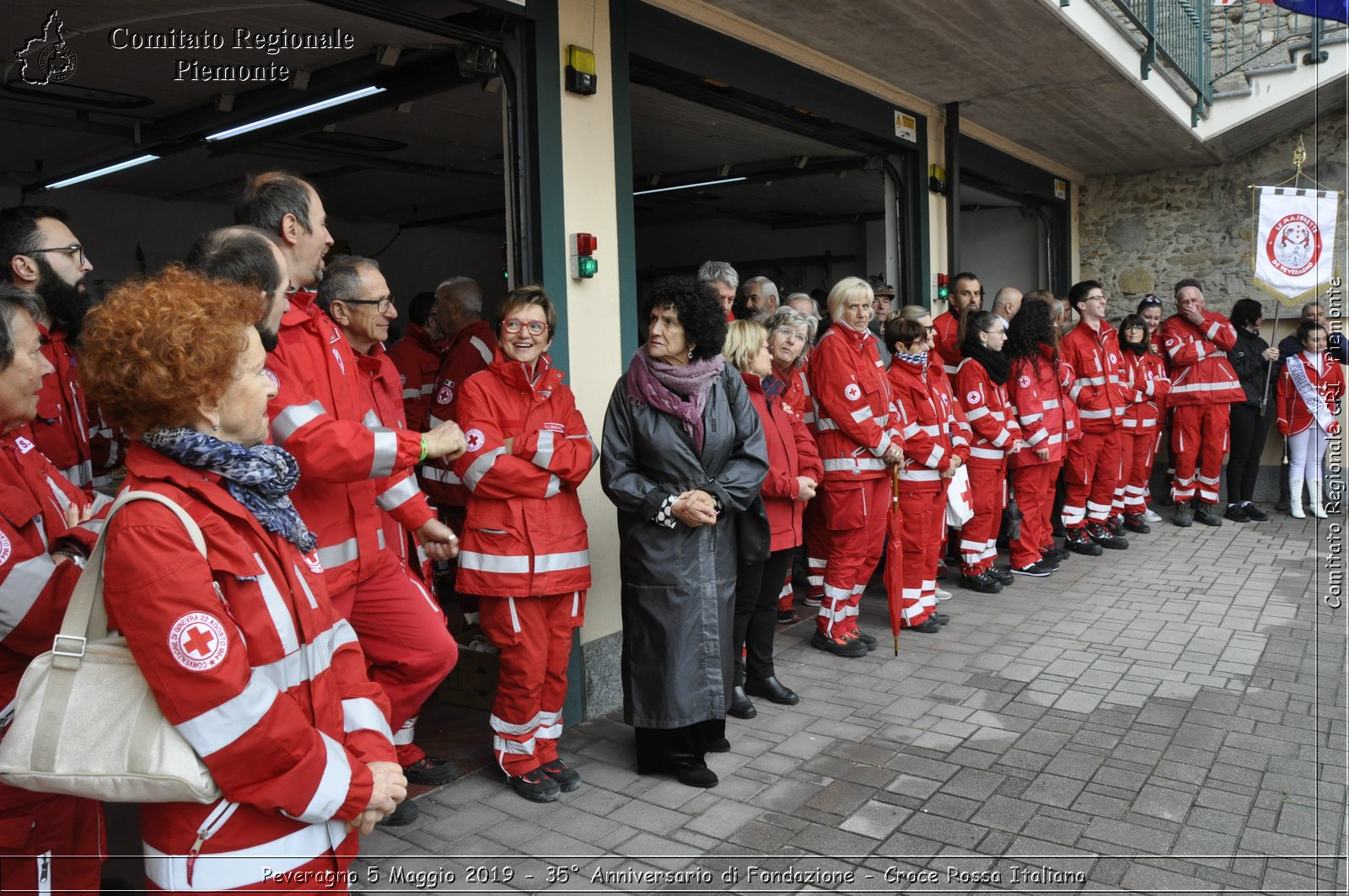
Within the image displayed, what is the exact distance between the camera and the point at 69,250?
12.3ft

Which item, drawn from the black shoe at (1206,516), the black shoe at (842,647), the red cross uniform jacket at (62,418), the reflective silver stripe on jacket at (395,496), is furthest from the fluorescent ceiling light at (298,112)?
the black shoe at (1206,516)

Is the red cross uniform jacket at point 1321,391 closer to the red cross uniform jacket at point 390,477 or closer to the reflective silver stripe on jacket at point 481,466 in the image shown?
the reflective silver stripe on jacket at point 481,466

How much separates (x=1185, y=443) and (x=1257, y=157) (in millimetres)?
4823

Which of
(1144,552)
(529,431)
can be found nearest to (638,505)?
(529,431)

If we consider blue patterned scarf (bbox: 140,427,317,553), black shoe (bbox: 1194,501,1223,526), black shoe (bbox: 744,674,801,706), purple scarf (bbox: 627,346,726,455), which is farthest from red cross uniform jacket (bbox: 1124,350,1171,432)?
blue patterned scarf (bbox: 140,427,317,553)

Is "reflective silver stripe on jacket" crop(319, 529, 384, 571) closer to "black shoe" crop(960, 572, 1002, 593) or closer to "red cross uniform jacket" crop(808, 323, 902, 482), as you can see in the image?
"red cross uniform jacket" crop(808, 323, 902, 482)

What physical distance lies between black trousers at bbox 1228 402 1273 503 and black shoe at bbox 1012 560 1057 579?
369 cm

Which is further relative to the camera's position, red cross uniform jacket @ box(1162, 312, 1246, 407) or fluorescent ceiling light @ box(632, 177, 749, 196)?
fluorescent ceiling light @ box(632, 177, 749, 196)

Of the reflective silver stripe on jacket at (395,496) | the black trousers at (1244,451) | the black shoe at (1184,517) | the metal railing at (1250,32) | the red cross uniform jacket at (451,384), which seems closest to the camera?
the reflective silver stripe on jacket at (395,496)

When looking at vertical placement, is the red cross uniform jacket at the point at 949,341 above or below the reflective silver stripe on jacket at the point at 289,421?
above

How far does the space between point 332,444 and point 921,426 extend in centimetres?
430

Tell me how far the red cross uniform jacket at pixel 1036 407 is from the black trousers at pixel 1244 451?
3.63 meters

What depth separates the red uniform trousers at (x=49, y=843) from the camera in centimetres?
252

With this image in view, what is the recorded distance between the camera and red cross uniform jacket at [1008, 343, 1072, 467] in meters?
7.70
